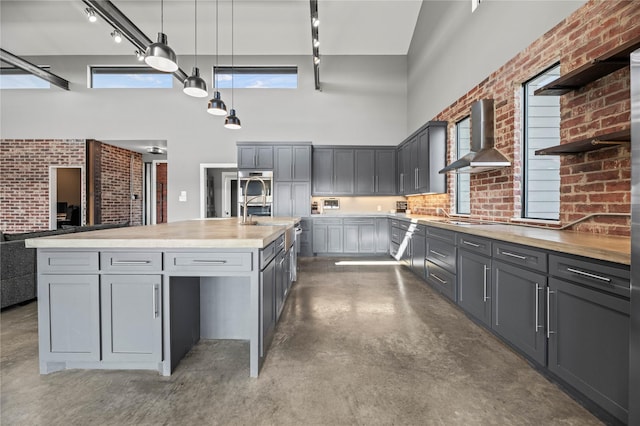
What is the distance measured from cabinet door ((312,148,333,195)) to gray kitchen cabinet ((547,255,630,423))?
5218mm

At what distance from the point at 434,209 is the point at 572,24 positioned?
3328 mm

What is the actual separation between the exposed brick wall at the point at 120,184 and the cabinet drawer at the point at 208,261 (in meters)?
6.90

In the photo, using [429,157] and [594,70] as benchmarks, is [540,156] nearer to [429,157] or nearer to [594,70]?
[594,70]

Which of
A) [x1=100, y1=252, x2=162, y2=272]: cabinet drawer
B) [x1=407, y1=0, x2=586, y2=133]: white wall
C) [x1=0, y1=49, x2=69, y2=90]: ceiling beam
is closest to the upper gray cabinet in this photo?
[x1=407, y1=0, x2=586, y2=133]: white wall

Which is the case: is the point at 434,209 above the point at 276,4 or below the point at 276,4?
below

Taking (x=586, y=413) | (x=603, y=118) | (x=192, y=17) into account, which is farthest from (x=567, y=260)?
(x=192, y=17)

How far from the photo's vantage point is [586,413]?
1.62 meters

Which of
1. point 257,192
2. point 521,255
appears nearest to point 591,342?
point 521,255

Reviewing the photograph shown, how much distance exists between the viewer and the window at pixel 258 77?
7094mm

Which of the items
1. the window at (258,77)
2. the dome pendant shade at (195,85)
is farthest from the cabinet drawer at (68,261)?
the window at (258,77)

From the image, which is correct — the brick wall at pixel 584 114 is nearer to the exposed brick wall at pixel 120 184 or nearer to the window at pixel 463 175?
the window at pixel 463 175

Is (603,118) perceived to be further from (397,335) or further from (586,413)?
(397,335)

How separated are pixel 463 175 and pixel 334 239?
2.96 meters

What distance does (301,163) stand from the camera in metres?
6.54
